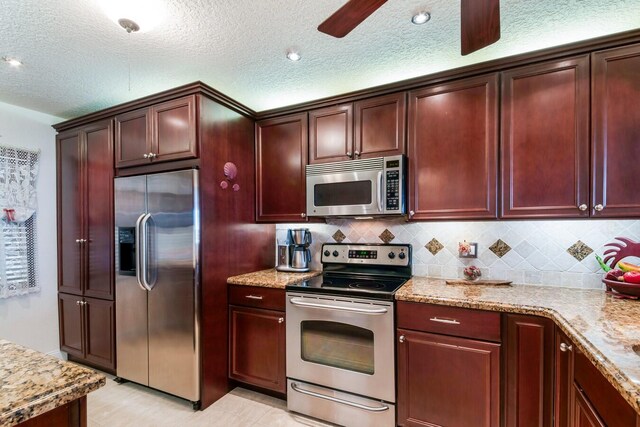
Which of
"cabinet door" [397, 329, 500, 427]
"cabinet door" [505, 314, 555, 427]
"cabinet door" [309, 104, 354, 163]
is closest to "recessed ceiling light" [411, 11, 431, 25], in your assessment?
"cabinet door" [309, 104, 354, 163]

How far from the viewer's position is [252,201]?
2754mm

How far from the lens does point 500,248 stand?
7.32ft

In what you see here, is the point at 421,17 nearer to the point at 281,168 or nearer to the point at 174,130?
the point at 281,168

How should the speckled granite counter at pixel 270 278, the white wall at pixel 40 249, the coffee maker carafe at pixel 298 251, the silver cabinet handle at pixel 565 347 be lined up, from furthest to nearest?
the white wall at pixel 40 249, the coffee maker carafe at pixel 298 251, the speckled granite counter at pixel 270 278, the silver cabinet handle at pixel 565 347

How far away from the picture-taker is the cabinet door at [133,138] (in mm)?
2436

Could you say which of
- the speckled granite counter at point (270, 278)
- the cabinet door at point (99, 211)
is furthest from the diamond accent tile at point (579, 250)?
the cabinet door at point (99, 211)

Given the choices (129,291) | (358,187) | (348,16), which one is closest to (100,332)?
(129,291)

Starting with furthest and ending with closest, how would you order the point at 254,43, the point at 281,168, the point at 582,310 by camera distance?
the point at 281,168 < the point at 254,43 < the point at 582,310

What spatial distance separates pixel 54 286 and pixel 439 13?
3964mm

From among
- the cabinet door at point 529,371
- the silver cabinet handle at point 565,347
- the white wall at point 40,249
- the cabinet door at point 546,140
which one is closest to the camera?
the silver cabinet handle at point 565,347

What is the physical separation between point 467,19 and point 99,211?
3.01m

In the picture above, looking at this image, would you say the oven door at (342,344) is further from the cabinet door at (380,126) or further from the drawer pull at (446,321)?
the cabinet door at (380,126)

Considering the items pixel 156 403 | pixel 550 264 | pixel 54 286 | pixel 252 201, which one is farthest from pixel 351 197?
pixel 54 286

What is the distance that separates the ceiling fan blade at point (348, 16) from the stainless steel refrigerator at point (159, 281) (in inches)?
55.6
